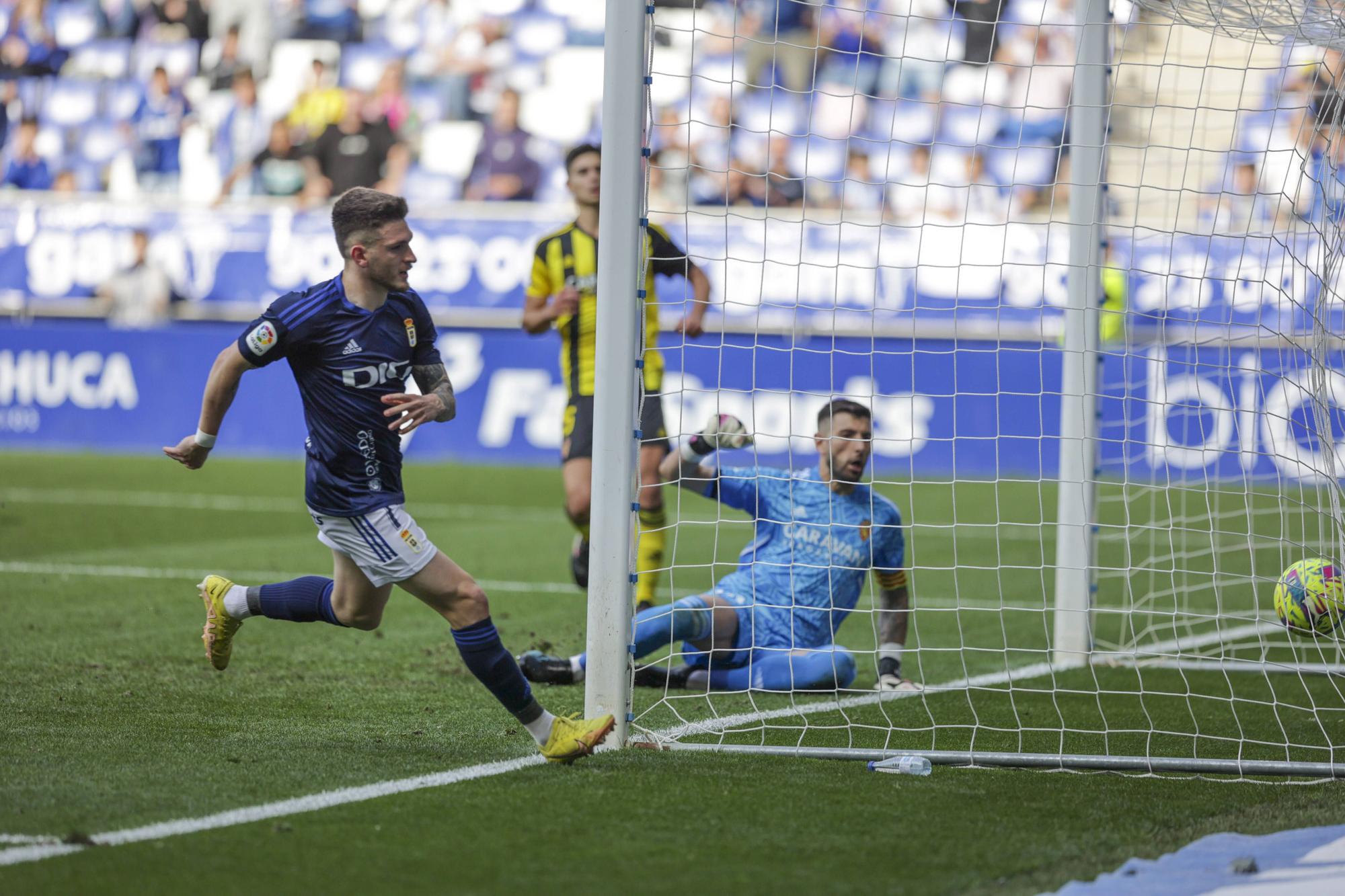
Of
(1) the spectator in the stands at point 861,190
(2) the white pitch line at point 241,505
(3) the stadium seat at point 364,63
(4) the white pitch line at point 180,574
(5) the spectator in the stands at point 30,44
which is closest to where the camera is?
(4) the white pitch line at point 180,574

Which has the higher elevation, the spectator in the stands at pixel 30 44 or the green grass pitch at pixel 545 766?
the spectator in the stands at pixel 30 44

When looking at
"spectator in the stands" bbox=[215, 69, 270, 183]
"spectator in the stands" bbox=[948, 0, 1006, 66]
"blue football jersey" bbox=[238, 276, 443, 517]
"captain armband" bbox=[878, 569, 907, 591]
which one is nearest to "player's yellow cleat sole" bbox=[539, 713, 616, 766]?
"blue football jersey" bbox=[238, 276, 443, 517]

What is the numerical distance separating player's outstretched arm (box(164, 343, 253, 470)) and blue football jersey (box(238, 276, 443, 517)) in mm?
92

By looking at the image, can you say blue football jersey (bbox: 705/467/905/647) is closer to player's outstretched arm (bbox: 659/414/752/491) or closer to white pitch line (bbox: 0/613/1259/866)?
player's outstretched arm (bbox: 659/414/752/491)

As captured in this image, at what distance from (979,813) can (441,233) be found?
14.4m

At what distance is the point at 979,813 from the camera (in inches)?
154

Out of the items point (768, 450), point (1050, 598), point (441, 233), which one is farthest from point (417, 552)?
point (441, 233)

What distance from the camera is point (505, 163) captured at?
19000 millimetres

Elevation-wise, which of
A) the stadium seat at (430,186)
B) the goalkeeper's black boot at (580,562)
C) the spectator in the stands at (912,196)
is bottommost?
the goalkeeper's black boot at (580,562)

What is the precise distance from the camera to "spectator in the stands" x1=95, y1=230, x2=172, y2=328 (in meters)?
18.0

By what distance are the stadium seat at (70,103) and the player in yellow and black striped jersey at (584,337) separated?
16.0 metres

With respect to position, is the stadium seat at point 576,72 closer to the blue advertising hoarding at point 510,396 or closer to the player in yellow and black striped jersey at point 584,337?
the blue advertising hoarding at point 510,396

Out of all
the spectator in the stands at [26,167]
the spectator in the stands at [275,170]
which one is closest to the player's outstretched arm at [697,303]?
the spectator in the stands at [275,170]

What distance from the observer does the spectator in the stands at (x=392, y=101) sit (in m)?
19.9
